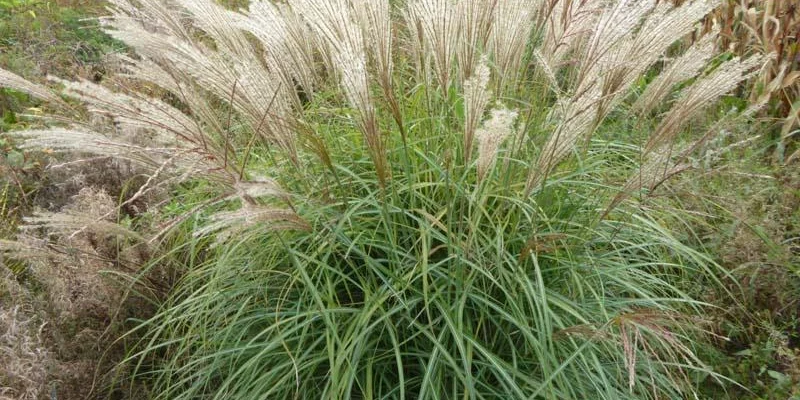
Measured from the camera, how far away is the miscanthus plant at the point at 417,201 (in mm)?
2102

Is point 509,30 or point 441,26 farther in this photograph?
point 509,30

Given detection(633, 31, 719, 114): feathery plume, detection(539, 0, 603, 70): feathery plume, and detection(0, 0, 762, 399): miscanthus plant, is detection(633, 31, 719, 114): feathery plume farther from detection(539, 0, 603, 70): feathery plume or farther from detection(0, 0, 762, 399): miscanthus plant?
detection(539, 0, 603, 70): feathery plume

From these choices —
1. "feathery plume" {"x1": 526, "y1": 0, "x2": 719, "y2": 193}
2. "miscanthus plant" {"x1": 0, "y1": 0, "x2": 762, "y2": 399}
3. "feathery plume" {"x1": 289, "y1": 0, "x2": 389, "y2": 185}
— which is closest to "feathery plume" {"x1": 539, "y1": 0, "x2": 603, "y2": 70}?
"miscanthus plant" {"x1": 0, "y1": 0, "x2": 762, "y2": 399}

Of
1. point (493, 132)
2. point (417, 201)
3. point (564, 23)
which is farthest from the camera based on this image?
point (417, 201)

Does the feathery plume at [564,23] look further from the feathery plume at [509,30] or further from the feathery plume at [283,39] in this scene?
the feathery plume at [283,39]

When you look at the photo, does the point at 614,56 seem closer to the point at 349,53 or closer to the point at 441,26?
the point at 441,26

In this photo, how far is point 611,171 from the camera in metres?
2.94

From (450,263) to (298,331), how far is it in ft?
1.94

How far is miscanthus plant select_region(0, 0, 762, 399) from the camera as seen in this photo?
2.10 meters

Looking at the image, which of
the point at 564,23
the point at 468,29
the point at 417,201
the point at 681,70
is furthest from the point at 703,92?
the point at 417,201

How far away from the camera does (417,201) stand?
8.75 ft

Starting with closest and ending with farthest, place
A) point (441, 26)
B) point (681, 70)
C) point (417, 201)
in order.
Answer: point (441, 26) < point (681, 70) < point (417, 201)

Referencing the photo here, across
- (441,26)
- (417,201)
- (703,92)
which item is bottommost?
(417,201)

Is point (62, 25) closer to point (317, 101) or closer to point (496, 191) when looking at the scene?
point (317, 101)
